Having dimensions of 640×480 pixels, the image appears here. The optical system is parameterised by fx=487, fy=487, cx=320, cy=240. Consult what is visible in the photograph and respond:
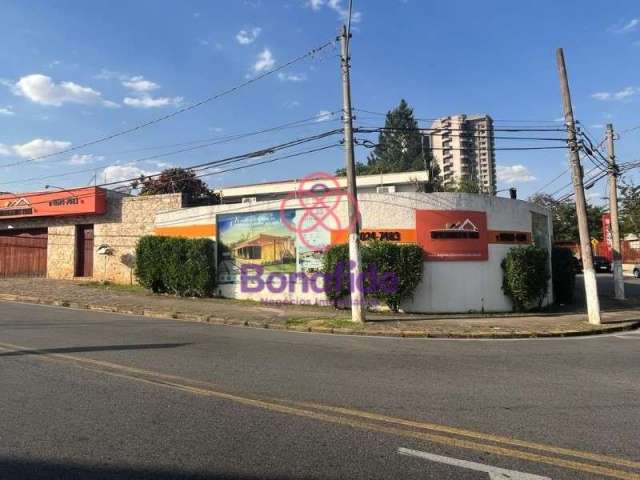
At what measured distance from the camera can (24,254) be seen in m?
28.3

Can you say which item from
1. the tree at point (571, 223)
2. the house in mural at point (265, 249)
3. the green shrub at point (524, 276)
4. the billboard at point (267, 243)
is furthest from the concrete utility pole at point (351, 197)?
the tree at point (571, 223)

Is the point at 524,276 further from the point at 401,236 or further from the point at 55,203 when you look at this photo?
the point at 55,203

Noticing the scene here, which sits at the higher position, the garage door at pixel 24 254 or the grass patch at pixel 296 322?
the garage door at pixel 24 254

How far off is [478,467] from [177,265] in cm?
1737

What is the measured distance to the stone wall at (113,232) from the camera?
2408cm

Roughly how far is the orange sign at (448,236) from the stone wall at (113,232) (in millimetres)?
12013

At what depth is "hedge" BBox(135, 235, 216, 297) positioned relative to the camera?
761 inches

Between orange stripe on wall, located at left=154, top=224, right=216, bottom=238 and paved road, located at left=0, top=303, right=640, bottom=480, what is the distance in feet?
34.4

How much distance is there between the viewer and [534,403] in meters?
5.80

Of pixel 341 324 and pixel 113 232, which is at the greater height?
pixel 113 232

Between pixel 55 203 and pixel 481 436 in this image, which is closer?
pixel 481 436

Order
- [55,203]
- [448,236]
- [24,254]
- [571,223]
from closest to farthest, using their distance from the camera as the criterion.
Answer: [448,236] → [55,203] → [24,254] → [571,223]

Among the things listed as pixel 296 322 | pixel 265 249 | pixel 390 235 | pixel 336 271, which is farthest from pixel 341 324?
pixel 265 249

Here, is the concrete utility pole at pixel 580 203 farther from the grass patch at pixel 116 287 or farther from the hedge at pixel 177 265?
the grass patch at pixel 116 287
